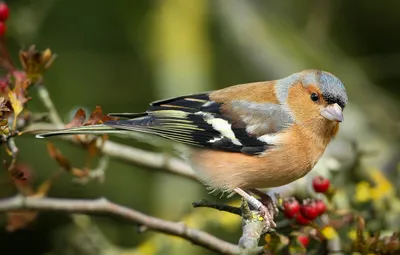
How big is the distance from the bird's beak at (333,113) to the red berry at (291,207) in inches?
29.8

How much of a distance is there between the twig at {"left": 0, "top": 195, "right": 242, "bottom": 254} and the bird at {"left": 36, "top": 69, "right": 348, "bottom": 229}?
439mm

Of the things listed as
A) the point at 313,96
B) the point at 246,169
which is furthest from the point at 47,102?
the point at 313,96

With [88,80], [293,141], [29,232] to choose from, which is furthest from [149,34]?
[293,141]

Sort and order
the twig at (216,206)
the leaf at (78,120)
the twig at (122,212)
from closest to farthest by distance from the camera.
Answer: the twig at (216,206)
the leaf at (78,120)
the twig at (122,212)

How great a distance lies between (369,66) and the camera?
25.0ft

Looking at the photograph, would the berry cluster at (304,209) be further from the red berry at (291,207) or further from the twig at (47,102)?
the twig at (47,102)

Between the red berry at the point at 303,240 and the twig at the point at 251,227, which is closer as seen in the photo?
the twig at the point at 251,227

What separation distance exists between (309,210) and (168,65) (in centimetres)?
383

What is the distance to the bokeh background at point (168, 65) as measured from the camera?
6688mm

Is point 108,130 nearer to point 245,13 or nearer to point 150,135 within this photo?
point 150,135

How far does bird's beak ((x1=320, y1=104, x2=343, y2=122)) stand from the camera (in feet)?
13.3

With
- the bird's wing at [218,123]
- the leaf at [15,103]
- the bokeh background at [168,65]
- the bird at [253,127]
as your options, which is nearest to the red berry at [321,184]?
the bird at [253,127]

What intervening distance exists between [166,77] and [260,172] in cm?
308

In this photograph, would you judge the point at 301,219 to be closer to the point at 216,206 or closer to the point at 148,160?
the point at 216,206
